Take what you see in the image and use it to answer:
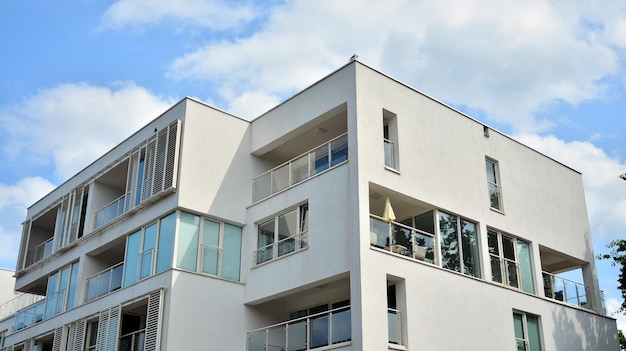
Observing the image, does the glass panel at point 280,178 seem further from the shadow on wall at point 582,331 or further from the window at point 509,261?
the shadow on wall at point 582,331

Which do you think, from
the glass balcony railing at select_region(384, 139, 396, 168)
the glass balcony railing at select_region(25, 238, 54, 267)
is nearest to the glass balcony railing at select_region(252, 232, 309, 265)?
the glass balcony railing at select_region(384, 139, 396, 168)

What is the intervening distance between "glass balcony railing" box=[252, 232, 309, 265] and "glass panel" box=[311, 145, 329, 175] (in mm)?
1936

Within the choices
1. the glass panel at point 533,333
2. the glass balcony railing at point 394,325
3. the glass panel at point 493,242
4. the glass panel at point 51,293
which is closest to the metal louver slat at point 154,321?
the glass balcony railing at point 394,325

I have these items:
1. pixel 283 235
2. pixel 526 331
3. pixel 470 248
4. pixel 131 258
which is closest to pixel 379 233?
pixel 283 235

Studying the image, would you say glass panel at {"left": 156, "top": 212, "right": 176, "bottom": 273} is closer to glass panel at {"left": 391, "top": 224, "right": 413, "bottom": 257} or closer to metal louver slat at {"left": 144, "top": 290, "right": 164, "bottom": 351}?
metal louver slat at {"left": 144, "top": 290, "right": 164, "bottom": 351}

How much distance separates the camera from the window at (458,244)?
21219mm

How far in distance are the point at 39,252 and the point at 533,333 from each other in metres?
19.9

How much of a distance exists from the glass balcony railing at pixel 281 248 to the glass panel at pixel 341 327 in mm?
2679

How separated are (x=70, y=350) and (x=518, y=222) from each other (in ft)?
50.2

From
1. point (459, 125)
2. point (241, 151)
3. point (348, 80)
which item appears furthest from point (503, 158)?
point (241, 151)

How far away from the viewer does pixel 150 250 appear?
74.1ft

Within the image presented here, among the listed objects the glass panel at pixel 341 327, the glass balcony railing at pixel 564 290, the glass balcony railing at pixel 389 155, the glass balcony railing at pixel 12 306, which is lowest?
the glass panel at pixel 341 327

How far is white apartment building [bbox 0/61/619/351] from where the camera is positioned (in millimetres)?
19625

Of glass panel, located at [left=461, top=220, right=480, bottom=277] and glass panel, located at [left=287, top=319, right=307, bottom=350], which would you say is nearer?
glass panel, located at [left=287, top=319, right=307, bottom=350]
